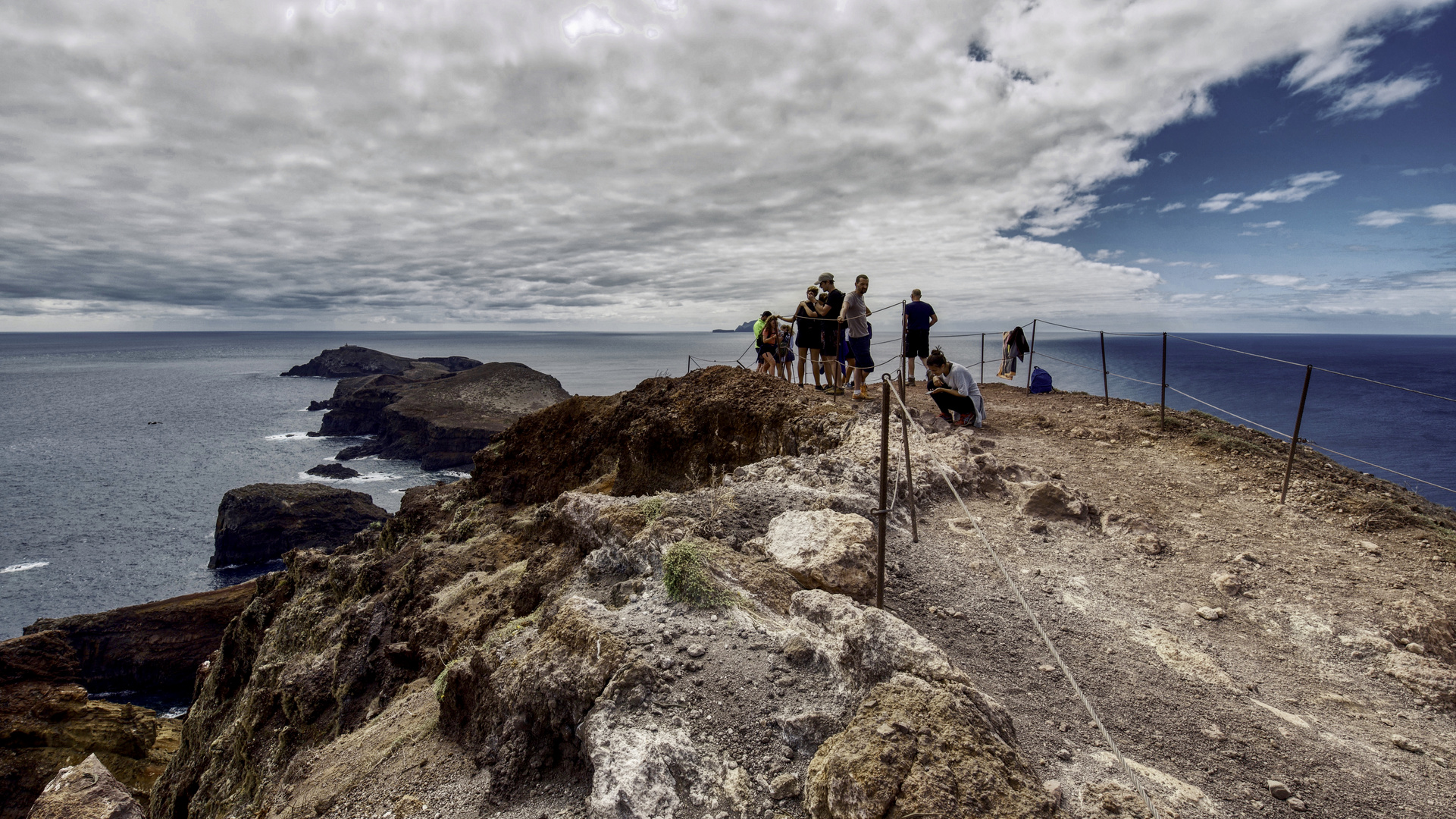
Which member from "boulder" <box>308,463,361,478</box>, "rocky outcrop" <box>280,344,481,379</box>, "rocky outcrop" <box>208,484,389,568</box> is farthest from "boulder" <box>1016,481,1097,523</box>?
"rocky outcrop" <box>280,344,481,379</box>

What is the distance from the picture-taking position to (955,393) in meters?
11.3

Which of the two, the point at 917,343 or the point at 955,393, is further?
the point at 917,343

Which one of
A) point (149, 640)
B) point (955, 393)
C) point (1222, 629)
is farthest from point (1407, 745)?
point (149, 640)

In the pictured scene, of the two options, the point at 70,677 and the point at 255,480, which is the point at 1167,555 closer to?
the point at 70,677

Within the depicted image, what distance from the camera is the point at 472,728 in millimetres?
4695

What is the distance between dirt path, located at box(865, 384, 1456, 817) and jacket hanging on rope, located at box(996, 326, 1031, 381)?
8.44m

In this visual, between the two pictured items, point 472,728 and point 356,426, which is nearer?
point 472,728

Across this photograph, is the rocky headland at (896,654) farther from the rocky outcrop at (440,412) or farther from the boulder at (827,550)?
the rocky outcrop at (440,412)

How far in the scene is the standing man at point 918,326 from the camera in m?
12.2

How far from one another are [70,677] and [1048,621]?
25.1 meters

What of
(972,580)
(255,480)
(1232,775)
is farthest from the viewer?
(255,480)

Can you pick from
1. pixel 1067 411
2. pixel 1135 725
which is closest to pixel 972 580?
pixel 1135 725

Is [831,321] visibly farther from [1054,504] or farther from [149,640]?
[149,640]

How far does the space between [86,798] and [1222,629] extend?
1163cm
